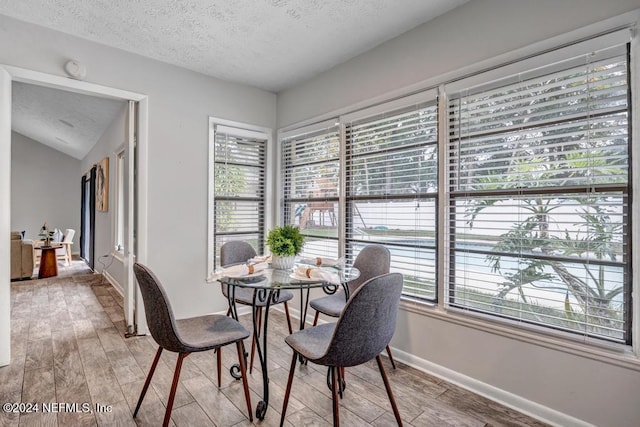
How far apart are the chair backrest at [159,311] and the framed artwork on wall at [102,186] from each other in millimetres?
4675

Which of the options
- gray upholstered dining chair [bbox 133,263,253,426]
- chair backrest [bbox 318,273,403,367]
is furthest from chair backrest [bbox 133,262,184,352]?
chair backrest [bbox 318,273,403,367]

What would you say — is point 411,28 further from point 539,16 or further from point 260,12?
point 260,12

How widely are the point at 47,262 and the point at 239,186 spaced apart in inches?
178

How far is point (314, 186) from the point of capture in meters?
3.49

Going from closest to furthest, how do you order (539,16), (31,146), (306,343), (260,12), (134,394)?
1. (306,343)
2. (539,16)
3. (134,394)
4. (260,12)
5. (31,146)

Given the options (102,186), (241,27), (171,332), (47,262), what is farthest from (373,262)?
(47,262)

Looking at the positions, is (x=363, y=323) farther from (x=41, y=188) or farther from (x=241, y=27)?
(x=41, y=188)

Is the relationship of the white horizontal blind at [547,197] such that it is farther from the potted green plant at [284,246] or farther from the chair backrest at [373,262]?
the potted green plant at [284,246]

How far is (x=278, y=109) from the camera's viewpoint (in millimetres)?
3998

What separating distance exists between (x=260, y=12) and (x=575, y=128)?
2237mm

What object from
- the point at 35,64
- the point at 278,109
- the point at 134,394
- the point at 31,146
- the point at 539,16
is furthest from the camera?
the point at 31,146

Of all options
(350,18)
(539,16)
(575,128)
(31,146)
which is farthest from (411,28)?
(31,146)

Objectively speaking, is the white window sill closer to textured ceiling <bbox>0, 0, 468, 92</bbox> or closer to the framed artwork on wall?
textured ceiling <bbox>0, 0, 468, 92</bbox>

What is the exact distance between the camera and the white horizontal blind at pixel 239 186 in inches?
141
